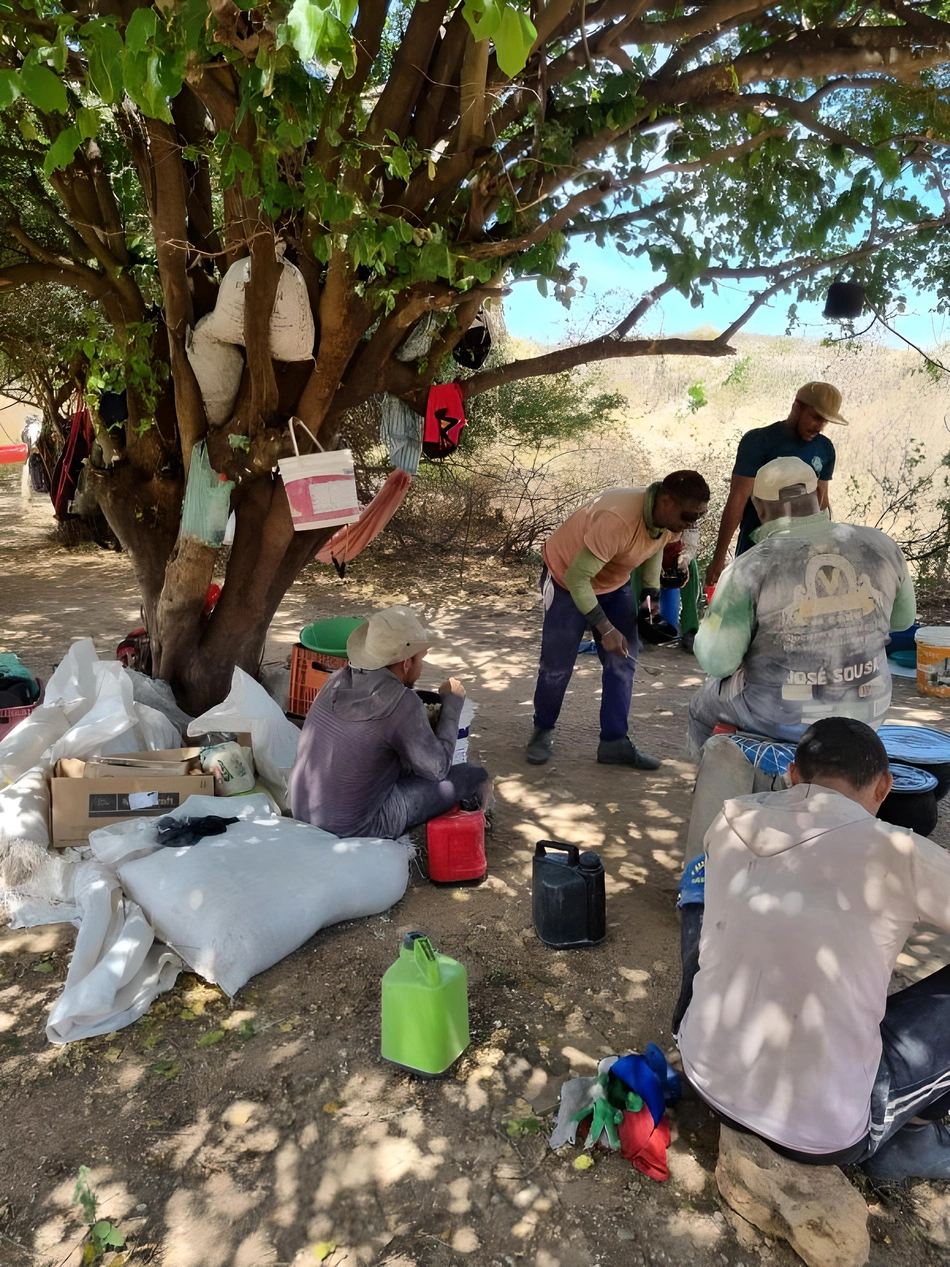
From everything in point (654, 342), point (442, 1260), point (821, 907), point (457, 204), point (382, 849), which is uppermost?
point (457, 204)

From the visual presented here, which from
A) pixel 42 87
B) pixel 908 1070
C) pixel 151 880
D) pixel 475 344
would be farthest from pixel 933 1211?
pixel 475 344

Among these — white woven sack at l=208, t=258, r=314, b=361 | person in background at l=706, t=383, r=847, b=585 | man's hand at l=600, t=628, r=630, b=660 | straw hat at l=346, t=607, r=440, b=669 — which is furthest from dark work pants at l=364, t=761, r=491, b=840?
white woven sack at l=208, t=258, r=314, b=361

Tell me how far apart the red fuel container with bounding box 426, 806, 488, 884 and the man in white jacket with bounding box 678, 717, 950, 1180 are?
64.0 inches

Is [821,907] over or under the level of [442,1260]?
over

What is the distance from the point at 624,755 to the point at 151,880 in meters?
2.74

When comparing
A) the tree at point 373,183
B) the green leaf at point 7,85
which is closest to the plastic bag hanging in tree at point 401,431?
the tree at point 373,183

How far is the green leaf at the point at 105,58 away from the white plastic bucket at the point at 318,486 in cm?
218

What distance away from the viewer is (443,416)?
16.6ft

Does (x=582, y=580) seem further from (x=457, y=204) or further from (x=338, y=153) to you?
(x=338, y=153)

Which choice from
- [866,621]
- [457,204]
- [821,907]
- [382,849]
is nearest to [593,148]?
[457,204]

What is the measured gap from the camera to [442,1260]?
6.80ft

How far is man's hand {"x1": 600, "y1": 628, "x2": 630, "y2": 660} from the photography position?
15.5 ft

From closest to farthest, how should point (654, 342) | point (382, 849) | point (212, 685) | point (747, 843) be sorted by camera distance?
point (747, 843)
point (382, 849)
point (654, 342)
point (212, 685)

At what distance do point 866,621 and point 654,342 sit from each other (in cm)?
244
